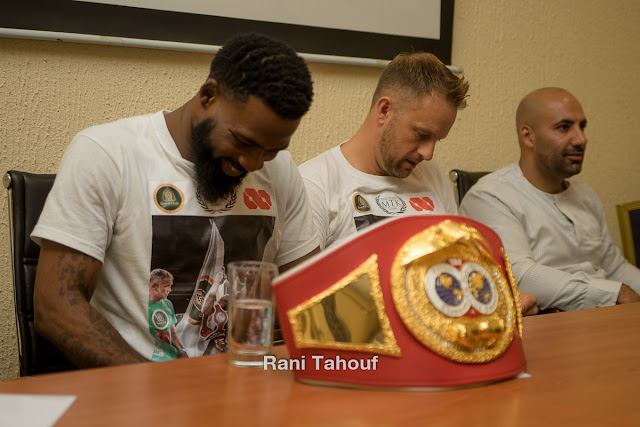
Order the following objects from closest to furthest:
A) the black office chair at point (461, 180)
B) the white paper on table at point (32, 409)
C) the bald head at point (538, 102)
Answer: the white paper on table at point (32, 409) < the black office chair at point (461, 180) < the bald head at point (538, 102)

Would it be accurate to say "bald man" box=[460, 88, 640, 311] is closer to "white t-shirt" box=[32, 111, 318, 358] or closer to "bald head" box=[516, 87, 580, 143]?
"bald head" box=[516, 87, 580, 143]

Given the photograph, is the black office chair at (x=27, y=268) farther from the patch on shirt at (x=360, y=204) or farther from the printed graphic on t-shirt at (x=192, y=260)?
the patch on shirt at (x=360, y=204)

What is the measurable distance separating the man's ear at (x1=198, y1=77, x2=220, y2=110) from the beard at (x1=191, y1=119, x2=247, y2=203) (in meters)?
0.04

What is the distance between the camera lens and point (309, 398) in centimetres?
69

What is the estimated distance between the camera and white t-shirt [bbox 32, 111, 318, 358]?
108 cm

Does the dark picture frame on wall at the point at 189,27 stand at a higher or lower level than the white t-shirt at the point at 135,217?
higher

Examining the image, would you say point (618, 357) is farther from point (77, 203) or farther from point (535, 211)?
point (535, 211)

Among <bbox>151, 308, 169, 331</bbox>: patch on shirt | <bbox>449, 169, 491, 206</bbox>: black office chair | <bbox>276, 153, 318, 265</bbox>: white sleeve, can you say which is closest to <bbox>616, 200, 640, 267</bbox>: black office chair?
<bbox>449, 169, 491, 206</bbox>: black office chair

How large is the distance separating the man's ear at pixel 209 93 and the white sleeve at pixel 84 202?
0.20 m

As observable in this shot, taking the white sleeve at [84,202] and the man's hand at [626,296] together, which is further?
the man's hand at [626,296]

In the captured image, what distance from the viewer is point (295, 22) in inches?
80.7

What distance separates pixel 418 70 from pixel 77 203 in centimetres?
113

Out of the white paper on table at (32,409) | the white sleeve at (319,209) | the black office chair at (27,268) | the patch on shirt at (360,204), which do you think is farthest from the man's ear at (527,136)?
the white paper on table at (32,409)

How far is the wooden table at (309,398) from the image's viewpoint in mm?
622
